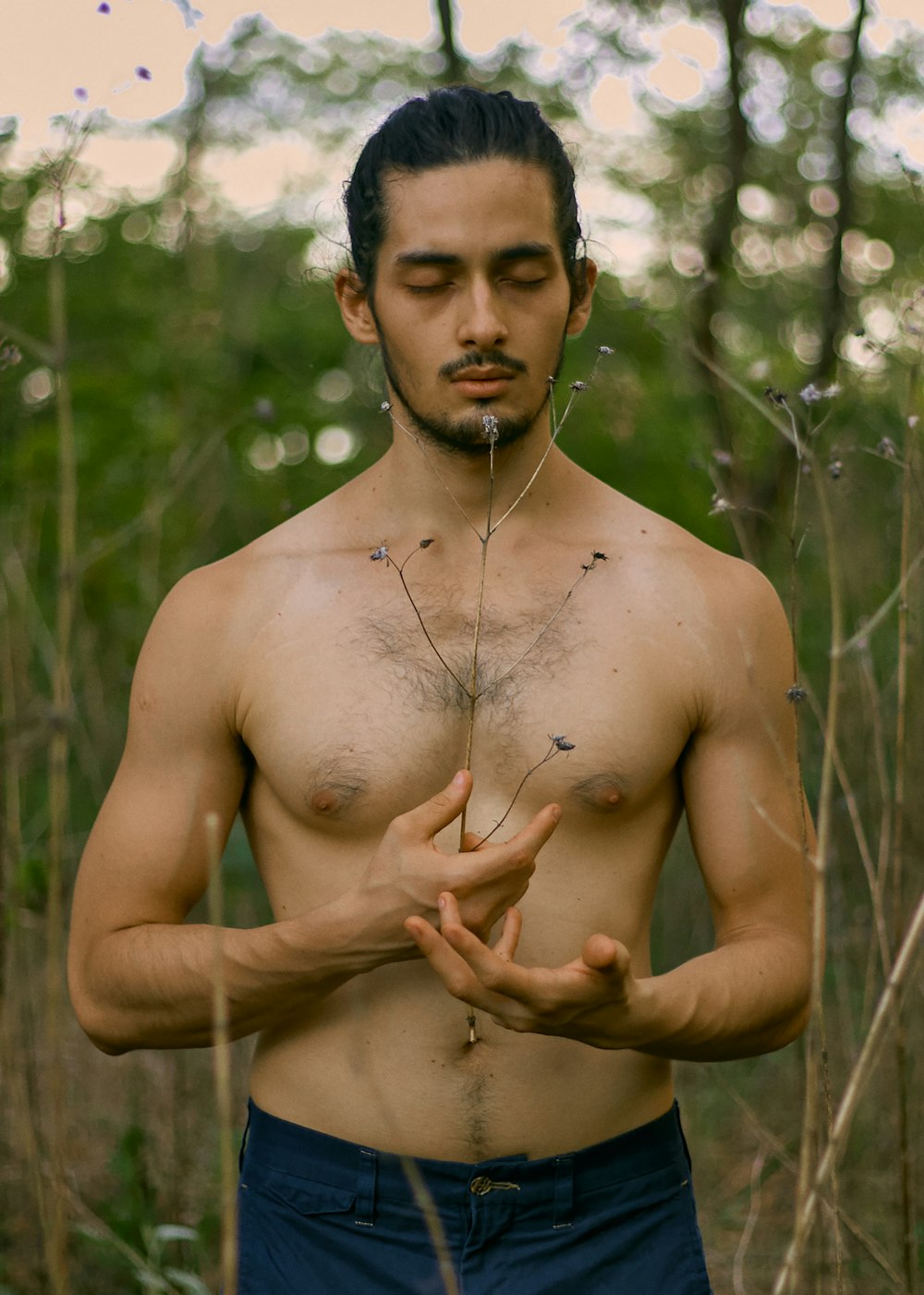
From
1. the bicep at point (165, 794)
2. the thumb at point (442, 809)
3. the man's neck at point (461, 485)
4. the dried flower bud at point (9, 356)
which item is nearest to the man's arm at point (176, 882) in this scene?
the bicep at point (165, 794)

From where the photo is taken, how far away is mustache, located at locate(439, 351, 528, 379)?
6.87 ft

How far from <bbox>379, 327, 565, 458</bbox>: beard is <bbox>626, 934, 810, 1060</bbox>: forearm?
0.85 m

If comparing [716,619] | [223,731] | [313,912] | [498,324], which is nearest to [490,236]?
[498,324]

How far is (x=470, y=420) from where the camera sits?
2143 millimetres

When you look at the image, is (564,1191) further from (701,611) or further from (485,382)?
(485,382)

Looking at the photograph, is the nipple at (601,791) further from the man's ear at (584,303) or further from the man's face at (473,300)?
the man's ear at (584,303)

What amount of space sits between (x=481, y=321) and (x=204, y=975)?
3.53 feet

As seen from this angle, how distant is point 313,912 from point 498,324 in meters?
0.93

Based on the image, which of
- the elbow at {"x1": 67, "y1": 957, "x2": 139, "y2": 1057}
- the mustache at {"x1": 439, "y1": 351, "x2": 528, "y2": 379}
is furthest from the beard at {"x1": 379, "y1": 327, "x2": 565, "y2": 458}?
the elbow at {"x1": 67, "y1": 957, "x2": 139, "y2": 1057}

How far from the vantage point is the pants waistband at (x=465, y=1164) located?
198 cm

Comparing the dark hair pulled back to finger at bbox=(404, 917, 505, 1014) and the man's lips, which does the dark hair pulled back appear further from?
finger at bbox=(404, 917, 505, 1014)

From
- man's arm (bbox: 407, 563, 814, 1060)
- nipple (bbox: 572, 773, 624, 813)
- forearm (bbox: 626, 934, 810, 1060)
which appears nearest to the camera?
forearm (bbox: 626, 934, 810, 1060)

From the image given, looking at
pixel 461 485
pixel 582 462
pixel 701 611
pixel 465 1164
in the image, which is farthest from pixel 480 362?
pixel 582 462

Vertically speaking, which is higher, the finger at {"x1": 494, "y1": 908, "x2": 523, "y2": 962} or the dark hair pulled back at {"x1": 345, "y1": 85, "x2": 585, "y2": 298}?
the dark hair pulled back at {"x1": 345, "y1": 85, "x2": 585, "y2": 298}
